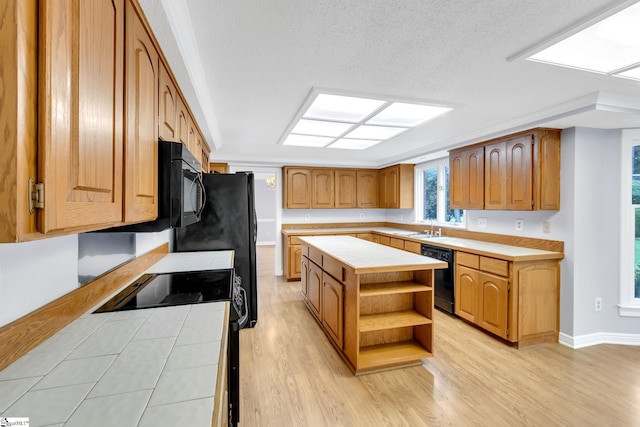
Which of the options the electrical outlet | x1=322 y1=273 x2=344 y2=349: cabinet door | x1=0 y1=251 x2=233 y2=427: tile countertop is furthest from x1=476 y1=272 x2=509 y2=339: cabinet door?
x1=0 y1=251 x2=233 y2=427: tile countertop

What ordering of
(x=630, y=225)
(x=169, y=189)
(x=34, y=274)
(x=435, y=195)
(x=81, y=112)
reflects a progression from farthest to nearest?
(x=435, y=195), (x=630, y=225), (x=169, y=189), (x=34, y=274), (x=81, y=112)

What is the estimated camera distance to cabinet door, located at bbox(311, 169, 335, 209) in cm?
528

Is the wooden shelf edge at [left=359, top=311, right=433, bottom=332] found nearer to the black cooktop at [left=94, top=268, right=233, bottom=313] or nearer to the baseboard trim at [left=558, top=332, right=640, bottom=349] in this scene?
the black cooktop at [left=94, top=268, right=233, bottom=313]

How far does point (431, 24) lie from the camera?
1.33 m

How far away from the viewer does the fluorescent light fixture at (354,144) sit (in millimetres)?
3570

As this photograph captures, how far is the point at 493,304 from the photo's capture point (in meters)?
2.82

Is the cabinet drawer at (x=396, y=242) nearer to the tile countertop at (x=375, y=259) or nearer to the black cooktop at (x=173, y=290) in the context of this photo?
the tile countertop at (x=375, y=259)

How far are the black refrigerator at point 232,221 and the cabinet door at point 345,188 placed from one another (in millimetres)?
2539

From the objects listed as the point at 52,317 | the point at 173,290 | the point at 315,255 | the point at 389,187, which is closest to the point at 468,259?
the point at 315,255

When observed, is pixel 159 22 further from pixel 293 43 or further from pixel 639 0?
pixel 639 0

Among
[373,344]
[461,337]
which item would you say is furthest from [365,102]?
[461,337]

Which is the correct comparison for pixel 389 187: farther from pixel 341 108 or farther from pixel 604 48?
pixel 604 48

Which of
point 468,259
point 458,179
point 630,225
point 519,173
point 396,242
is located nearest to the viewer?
point 630,225

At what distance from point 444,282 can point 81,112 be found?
360 cm
